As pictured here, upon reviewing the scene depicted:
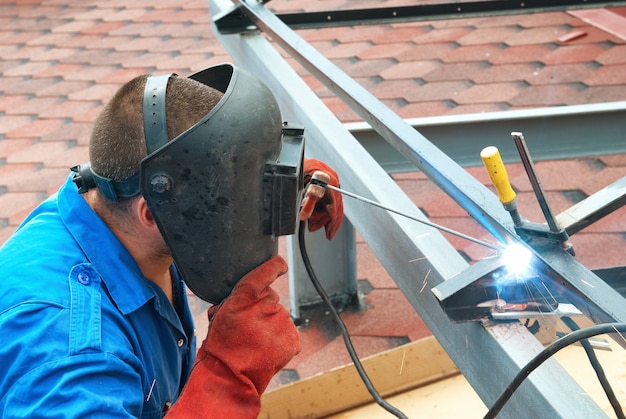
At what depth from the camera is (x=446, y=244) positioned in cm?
142

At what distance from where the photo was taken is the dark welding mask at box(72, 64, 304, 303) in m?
1.23

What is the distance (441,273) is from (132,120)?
59cm

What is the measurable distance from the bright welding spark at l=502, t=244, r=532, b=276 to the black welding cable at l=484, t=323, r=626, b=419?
20 cm

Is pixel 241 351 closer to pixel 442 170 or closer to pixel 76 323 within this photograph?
pixel 76 323

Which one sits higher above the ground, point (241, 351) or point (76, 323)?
point (76, 323)

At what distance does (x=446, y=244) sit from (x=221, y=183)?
0.45m

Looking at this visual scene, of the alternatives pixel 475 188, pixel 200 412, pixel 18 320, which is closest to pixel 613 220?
pixel 475 188

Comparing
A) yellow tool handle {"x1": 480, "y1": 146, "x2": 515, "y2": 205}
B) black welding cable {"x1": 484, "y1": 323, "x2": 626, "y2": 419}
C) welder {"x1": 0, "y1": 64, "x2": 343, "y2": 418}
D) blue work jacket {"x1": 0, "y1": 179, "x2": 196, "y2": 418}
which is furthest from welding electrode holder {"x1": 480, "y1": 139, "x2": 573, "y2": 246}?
blue work jacket {"x1": 0, "y1": 179, "x2": 196, "y2": 418}

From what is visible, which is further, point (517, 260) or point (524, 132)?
point (524, 132)

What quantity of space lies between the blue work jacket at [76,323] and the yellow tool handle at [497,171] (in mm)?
668

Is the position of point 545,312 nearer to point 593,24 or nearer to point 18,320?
point 18,320

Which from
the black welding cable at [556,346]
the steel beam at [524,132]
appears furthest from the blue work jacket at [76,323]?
the steel beam at [524,132]

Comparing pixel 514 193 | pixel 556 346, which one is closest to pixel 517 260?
pixel 514 193

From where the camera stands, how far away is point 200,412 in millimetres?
1286
